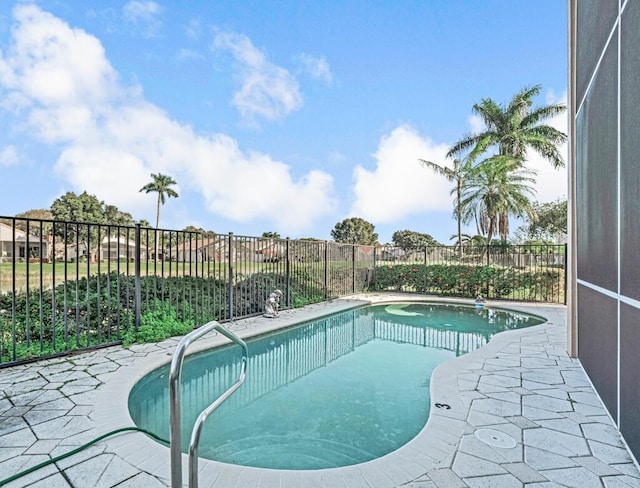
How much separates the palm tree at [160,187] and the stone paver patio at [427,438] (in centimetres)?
3545

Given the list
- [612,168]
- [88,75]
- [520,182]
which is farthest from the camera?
[520,182]

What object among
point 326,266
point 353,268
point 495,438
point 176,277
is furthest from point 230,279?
point 353,268

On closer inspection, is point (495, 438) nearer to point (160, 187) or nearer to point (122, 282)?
point (122, 282)

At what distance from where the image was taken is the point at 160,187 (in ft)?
119

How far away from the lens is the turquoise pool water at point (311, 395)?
2842 mm

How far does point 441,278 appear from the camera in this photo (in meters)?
12.1

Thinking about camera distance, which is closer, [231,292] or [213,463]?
[213,463]

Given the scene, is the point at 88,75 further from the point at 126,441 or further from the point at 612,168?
the point at 612,168

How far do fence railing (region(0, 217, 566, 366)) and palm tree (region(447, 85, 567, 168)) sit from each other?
642 centimetres

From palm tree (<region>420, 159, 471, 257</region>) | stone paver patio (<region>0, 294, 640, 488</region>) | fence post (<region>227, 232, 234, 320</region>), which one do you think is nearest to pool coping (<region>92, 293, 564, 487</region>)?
stone paver patio (<region>0, 294, 640, 488</region>)

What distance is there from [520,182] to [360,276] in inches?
316

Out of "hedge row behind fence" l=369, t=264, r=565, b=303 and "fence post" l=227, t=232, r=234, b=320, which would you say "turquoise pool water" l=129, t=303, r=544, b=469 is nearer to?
"fence post" l=227, t=232, r=234, b=320

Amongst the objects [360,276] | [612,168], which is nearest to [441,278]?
[360,276]

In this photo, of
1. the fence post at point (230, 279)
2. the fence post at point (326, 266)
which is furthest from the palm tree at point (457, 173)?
the fence post at point (230, 279)
